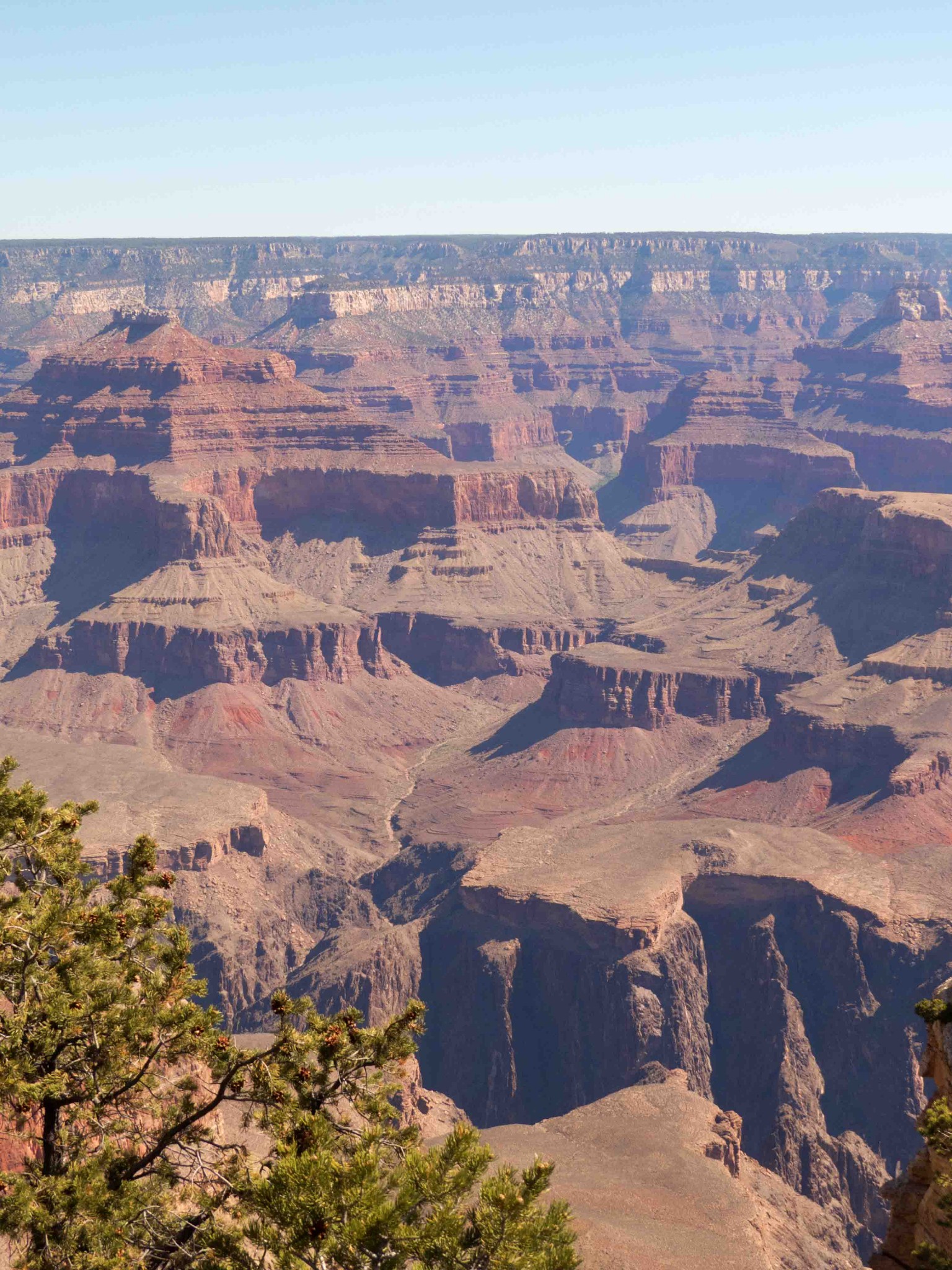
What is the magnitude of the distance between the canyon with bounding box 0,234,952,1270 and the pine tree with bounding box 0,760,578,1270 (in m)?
8.29

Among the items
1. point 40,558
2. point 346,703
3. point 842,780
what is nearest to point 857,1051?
point 842,780

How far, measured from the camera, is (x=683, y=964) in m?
89.0

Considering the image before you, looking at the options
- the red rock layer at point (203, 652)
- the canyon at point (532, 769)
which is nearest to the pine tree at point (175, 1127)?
the canyon at point (532, 769)

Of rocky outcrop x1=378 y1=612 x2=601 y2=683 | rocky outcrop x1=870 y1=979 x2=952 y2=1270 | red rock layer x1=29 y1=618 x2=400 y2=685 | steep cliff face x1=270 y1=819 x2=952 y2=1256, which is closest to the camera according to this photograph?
rocky outcrop x1=870 y1=979 x2=952 y2=1270

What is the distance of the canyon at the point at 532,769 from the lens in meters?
82.2

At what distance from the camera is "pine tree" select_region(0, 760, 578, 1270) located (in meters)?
22.2

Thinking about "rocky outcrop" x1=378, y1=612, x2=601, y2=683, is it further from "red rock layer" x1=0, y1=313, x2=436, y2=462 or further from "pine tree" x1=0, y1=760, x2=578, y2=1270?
"pine tree" x1=0, y1=760, x2=578, y2=1270

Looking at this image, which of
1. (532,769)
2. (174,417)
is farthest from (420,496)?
(532,769)

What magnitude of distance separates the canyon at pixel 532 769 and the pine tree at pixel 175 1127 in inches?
326

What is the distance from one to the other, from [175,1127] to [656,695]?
112m

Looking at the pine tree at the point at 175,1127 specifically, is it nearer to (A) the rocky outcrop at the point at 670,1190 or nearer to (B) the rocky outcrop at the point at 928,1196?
(B) the rocky outcrop at the point at 928,1196

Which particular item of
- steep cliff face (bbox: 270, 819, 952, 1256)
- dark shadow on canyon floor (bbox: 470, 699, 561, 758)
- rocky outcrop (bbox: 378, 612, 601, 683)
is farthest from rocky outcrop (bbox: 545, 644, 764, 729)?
steep cliff face (bbox: 270, 819, 952, 1256)

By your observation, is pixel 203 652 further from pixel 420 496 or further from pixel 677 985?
pixel 677 985

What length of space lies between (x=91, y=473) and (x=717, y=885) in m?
111
